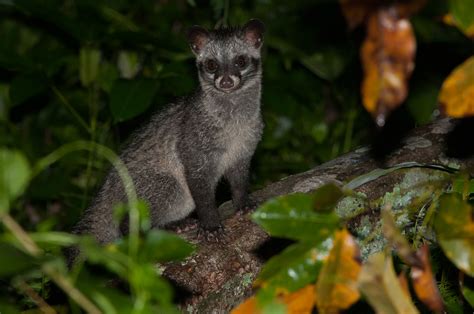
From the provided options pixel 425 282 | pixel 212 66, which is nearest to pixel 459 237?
pixel 425 282

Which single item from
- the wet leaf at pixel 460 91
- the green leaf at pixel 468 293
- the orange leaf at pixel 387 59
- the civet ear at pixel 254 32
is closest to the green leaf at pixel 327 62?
the civet ear at pixel 254 32

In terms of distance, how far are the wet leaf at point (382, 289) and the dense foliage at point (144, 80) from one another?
480 cm

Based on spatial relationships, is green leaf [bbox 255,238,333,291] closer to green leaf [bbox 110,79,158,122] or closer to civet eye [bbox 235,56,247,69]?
civet eye [bbox 235,56,247,69]

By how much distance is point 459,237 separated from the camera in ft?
6.88

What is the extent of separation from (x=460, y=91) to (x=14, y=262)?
4.00ft

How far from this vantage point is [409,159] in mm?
5301

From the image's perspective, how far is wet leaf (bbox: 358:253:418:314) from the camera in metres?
1.89

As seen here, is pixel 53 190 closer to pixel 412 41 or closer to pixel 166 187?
pixel 166 187

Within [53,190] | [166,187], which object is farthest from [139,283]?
[53,190]

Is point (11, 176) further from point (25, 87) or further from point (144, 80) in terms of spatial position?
point (25, 87)

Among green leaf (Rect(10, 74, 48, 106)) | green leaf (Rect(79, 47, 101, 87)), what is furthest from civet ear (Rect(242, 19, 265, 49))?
green leaf (Rect(79, 47, 101, 87))

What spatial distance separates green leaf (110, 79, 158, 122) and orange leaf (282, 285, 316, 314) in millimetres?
4528

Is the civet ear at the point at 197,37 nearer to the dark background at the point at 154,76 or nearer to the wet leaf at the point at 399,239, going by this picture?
the dark background at the point at 154,76

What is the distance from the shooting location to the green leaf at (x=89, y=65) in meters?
Answer: 8.66
